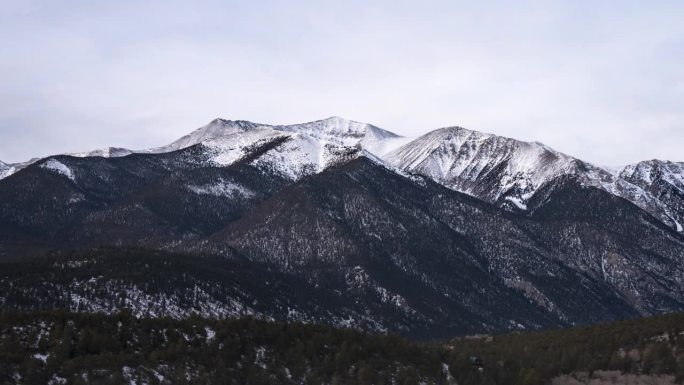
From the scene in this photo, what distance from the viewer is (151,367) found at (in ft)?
470

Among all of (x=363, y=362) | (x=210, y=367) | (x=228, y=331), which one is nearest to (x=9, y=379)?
(x=210, y=367)

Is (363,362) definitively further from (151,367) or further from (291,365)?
(151,367)

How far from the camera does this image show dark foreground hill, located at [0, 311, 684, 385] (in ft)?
453

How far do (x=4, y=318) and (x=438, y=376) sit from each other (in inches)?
2962

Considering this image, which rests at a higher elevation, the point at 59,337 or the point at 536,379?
the point at 59,337

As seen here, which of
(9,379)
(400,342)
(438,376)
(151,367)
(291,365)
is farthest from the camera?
(400,342)

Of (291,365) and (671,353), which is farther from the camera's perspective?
(671,353)

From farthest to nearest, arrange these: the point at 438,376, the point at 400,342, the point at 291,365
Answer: the point at 400,342 → the point at 438,376 → the point at 291,365

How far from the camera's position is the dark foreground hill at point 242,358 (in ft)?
453

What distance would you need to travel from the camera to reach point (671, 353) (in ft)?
642

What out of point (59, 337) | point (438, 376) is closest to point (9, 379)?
point (59, 337)

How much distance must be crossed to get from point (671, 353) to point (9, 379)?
128 m

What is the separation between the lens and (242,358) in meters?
160

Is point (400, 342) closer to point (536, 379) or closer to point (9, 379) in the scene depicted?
point (536, 379)
